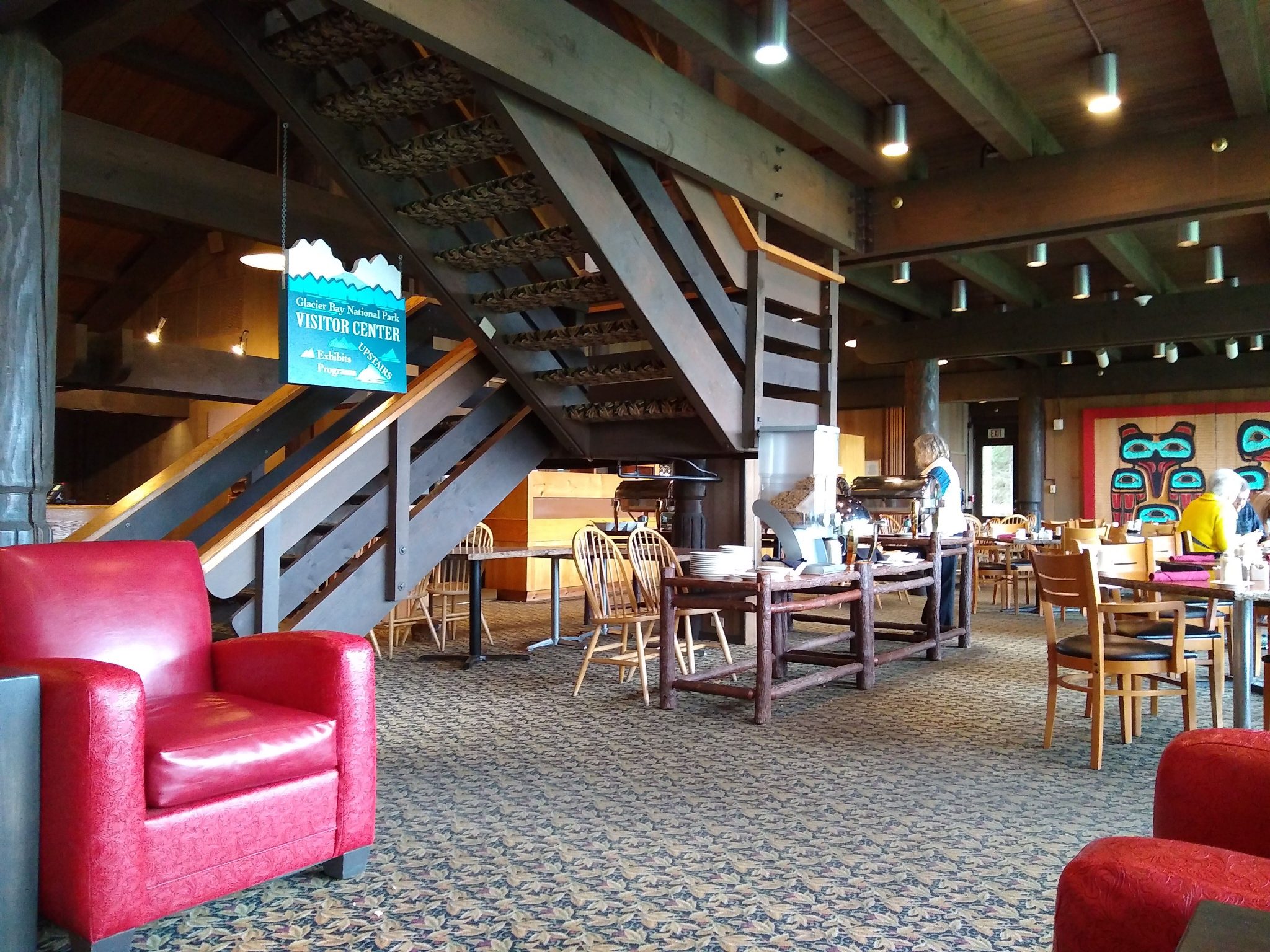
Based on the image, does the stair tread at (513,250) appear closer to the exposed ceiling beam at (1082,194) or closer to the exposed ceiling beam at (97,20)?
the exposed ceiling beam at (97,20)

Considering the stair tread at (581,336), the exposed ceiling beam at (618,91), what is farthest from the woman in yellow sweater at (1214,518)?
the stair tread at (581,336)

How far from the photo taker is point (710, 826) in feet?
10.7

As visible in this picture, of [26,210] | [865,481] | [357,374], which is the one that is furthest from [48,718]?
[865,481]

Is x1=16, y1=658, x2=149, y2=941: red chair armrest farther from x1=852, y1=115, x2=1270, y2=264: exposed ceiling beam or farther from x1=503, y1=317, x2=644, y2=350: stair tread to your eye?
x1=852, y1=115, x2=1270, y2=264: exposed ceiling beam

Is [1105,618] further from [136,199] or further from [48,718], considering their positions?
[136,199]

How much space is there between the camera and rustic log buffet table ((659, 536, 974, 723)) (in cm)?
482

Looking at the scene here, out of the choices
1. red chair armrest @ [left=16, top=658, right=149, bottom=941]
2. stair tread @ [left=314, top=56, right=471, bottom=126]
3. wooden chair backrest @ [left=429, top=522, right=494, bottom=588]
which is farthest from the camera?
wooden chair backrest @ [left=429, top=522, right=494, bottom=588]

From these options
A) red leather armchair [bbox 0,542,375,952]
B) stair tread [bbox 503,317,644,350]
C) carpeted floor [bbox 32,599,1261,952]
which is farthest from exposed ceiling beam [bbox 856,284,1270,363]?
red leather armchair [bbox 0,542,375,952]

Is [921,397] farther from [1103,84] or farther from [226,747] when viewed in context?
[226,747]

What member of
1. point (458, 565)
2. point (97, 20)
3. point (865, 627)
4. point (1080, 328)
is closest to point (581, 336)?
point (865, 627)

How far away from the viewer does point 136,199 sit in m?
6.91

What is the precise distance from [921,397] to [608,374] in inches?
292

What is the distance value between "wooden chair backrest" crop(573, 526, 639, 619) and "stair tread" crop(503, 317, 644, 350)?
1.09 metres

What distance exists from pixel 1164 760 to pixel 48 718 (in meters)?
2.39
